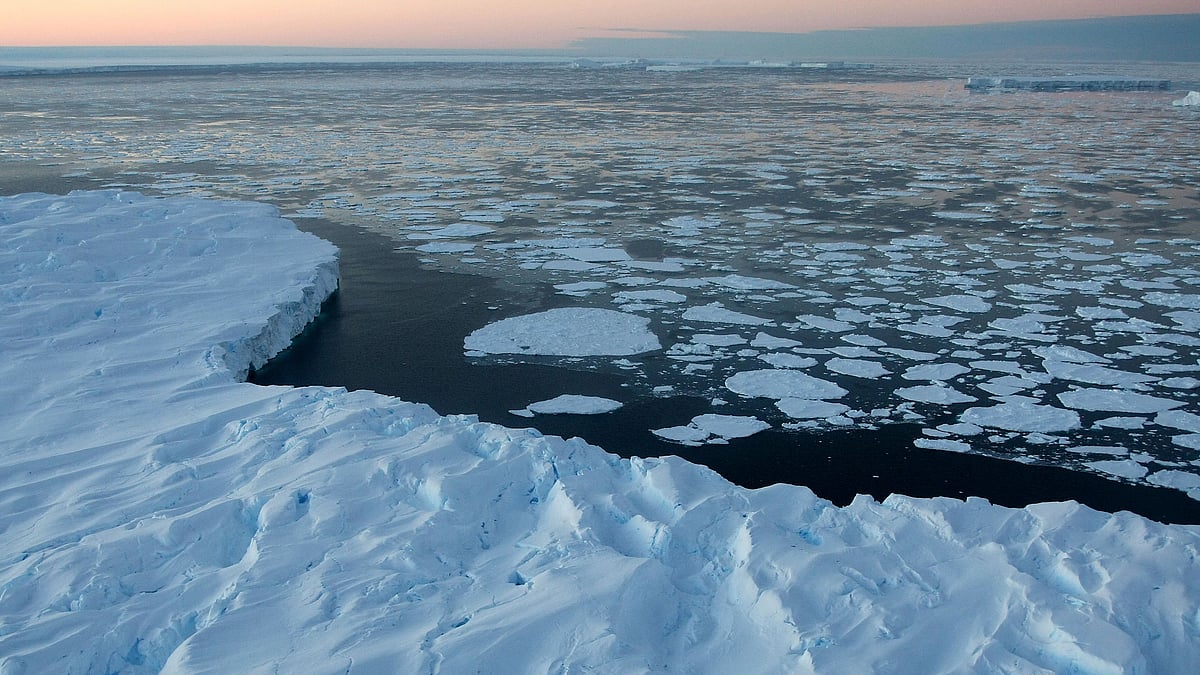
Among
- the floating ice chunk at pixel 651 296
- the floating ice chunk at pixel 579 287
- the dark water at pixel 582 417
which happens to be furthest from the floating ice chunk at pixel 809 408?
the floating ice chunk at pixel 579 287

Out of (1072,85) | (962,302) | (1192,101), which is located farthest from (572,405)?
(1072,85)

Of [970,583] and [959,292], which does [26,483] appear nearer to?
[970,583]

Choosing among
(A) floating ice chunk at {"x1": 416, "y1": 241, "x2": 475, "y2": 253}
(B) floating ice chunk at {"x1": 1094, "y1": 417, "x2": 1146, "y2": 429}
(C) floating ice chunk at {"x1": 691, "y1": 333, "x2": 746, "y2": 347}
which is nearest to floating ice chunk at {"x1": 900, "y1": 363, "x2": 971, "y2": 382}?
(B) floating ice chunk at {"x1": 1094, "y1": 417, "x2": 1146, "y2": 429}

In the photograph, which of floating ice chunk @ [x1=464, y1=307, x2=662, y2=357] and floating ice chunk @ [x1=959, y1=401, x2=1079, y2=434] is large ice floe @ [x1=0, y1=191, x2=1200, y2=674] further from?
floating ice chunk @ [x1=464, y1=307, x2=662, y2=357]

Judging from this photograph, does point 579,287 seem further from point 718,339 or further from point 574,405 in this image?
point 574,405

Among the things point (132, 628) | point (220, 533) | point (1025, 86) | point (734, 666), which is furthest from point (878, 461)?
point (1025, 86)

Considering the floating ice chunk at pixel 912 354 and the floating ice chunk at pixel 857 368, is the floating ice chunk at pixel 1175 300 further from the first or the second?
the floating ice chunk at pixel 857 368
